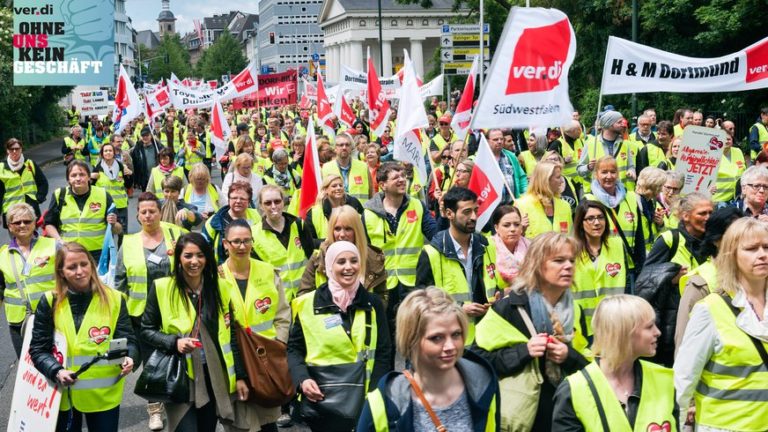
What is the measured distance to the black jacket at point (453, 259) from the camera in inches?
239

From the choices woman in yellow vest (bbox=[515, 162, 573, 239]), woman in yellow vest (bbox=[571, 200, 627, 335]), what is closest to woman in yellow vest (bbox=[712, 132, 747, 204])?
woman in yellow vest (bbox=[515, 162, 573, 239])

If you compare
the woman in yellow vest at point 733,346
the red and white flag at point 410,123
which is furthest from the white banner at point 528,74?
the woman in yellow vest at point 733,346

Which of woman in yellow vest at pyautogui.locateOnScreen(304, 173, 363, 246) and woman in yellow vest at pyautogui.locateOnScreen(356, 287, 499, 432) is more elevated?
woman in yellow vest at pyautogui.locateOnScreen(304, 173, 363, 246)

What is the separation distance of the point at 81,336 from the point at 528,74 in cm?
429

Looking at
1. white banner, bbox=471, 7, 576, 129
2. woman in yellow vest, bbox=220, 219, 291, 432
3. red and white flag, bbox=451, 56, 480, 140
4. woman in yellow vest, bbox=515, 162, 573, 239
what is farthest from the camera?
red and white flag, bbox=451, 56, 480, 140

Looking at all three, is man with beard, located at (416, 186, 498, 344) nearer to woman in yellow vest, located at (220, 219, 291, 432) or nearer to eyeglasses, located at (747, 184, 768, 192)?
woman in yellow vest, located at (220, 219, 291, 432)

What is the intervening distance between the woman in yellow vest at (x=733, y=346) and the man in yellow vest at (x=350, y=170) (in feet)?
24.7

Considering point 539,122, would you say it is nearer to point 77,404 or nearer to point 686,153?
point 686,153

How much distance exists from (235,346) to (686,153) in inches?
235

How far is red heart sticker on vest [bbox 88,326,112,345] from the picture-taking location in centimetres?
554

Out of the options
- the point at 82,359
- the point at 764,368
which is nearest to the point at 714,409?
the point at 764,368

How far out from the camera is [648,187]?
789 cm

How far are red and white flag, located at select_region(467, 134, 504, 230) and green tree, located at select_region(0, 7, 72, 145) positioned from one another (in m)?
25.1

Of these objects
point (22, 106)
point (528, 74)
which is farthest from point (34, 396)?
point (22, 106)
